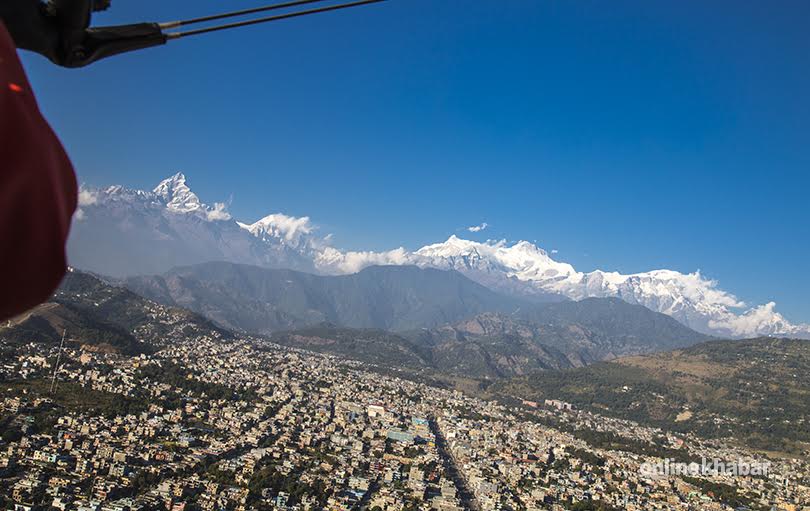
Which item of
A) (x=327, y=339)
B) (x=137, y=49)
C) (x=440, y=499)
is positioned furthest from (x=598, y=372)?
(x=137, y=49)

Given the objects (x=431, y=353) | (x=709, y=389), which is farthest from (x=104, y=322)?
(x=709, y=389)

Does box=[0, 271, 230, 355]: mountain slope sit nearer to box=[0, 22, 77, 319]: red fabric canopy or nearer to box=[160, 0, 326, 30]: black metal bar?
box=[160, 0, 326, 30]: black metal bar

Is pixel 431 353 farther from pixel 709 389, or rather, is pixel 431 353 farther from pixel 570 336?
pixel 570 336

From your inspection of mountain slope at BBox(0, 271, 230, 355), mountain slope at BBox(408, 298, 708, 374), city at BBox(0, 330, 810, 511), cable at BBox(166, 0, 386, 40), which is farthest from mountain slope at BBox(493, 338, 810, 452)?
cable at BBox(166, 0, 386, 40)

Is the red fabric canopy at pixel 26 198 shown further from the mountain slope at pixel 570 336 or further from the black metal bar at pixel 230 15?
the mountain slope at pixel 570 336

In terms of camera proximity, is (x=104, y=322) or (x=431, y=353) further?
(x=431, y=353)

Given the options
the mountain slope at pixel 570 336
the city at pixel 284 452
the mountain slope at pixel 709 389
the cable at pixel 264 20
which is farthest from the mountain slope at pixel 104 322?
the mountain slope at pixel 570 336
